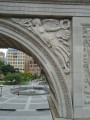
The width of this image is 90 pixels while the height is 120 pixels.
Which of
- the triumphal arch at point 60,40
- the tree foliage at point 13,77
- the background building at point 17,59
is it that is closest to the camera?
the triumphal arch at point 60,40

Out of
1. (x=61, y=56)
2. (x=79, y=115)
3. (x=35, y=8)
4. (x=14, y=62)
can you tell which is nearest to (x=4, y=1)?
(x=35, y=8)

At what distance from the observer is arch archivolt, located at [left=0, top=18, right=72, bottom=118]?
3.73 metres

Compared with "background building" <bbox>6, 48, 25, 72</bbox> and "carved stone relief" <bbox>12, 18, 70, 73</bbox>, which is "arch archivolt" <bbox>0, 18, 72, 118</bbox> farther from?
"background building" <bbox>6, 48, 25, 72</bbox>

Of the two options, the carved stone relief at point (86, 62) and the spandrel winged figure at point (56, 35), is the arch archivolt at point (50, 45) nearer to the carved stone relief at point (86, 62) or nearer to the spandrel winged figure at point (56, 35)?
the spandrel winged figure at point (56, 35)

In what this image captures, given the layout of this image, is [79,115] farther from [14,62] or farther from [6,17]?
[14,62]

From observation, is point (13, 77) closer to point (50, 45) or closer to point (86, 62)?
point (50, 45)

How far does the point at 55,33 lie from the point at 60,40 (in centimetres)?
30

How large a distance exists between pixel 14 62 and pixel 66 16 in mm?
71567

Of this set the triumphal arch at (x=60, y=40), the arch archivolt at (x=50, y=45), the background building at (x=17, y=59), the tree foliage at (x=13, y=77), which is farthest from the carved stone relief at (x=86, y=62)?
the background building at (x=17, y=59)

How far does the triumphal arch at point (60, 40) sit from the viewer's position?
371 cm

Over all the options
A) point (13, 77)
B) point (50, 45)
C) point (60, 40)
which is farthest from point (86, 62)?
point (13, 77)

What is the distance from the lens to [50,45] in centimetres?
381

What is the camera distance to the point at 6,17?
12.9ft

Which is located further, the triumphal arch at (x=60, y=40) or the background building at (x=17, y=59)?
the background building at (x=17, y=59)
